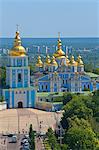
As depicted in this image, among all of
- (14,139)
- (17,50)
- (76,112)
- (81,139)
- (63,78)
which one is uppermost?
(17,50)

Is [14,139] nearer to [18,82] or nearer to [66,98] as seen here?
[66,98]

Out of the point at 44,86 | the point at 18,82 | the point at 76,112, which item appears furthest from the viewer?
the point at 44,86

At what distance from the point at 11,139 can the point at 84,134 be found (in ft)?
11.3

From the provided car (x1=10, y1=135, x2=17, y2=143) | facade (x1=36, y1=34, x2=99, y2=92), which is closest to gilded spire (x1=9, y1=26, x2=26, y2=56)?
facade (x1=36, y1=34, x2=99, y2=92)

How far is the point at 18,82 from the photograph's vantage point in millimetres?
24109

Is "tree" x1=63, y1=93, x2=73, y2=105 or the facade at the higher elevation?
the facade

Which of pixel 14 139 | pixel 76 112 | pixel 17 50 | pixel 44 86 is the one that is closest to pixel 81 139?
pixel 14 139

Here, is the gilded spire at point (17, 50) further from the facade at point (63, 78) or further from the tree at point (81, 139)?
the tree at point (81, 139)

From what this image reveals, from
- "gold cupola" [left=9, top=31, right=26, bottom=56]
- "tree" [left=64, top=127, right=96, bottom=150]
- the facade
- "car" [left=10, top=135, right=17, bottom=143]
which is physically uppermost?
"gold cupola" [left=9, top=31, right=26, bottom=56]

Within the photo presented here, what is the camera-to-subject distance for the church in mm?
24062

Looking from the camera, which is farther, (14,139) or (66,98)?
(66,98)

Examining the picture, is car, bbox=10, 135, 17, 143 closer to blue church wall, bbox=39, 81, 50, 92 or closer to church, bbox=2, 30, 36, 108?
church, bbox=2, 30, 36, 108

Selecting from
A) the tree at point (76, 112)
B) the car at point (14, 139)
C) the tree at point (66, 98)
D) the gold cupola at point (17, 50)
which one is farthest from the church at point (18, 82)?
the car at point (14, 139)

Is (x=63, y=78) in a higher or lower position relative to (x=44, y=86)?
higher
